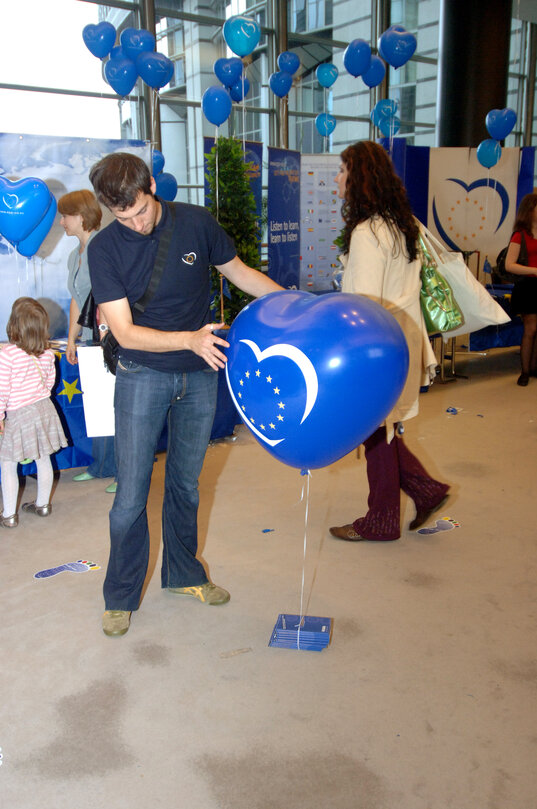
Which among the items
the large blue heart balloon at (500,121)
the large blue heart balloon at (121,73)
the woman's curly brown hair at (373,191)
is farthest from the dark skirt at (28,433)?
the large blue heart balloon at (500,121)

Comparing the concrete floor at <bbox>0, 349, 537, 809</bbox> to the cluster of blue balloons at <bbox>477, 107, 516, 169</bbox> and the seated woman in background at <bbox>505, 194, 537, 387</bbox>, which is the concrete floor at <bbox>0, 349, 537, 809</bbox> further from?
the cluster of blue balloons at <bbox>477, 107, 516, 169</bbox>

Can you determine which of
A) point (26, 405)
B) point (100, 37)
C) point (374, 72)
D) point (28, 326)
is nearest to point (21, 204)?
point (28, 326)

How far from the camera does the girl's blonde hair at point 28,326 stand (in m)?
3.35

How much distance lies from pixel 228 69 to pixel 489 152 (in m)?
3.29

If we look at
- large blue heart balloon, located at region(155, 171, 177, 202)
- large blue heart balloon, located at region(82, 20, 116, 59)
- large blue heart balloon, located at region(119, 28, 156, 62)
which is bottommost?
large blue heart balloon, located at region(155, 171, 177, 202)

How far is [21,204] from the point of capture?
3867 mm

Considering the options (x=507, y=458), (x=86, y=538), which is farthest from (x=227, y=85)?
(x=86, y=538)

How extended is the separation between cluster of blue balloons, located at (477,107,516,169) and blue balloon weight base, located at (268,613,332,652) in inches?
275

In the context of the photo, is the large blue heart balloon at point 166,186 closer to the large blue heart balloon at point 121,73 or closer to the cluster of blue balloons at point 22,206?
the large blue heart balloon at point 121,73

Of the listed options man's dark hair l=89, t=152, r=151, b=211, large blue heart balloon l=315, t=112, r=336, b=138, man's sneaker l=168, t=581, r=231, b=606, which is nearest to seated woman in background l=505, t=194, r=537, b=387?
large blue heart balloon l=315, t=112, r=336, b=138

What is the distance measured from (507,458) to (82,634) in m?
2.80

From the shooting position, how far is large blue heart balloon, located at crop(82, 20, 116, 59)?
607cm

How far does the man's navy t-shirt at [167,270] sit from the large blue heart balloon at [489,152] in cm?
661

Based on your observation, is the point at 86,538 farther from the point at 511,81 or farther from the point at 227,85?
the point at 511,81
